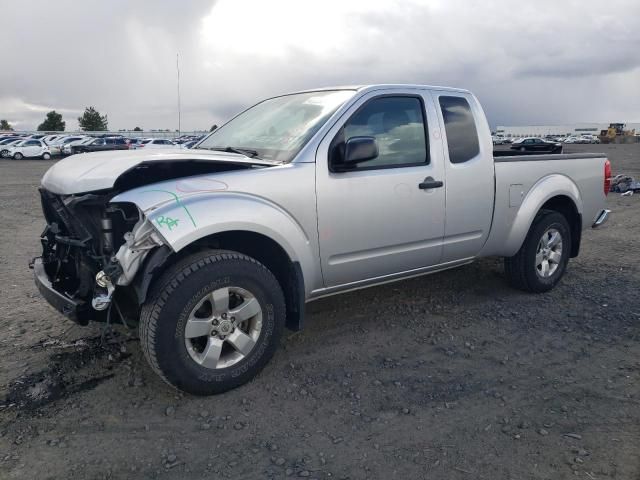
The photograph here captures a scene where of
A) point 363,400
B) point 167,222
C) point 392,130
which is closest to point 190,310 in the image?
point 167,222

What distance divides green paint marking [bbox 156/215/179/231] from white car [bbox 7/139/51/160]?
41160 mm

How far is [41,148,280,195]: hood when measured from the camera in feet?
9.85

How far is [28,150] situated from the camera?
3812cm

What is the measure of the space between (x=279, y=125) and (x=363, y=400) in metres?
2.12

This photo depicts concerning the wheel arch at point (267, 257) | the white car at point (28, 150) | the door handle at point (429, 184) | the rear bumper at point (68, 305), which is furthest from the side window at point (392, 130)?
the white car at point (28, 150)

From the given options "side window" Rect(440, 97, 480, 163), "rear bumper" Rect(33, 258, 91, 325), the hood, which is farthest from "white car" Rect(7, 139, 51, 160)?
"side window" Rect(440, 97, 480, 163)

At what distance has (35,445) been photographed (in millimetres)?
2723

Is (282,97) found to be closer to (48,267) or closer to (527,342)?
(48,267)

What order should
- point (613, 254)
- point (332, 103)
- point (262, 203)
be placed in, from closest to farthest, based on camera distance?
1. point (262, 203)
2. point (332, 103)
3. point (613, 254)

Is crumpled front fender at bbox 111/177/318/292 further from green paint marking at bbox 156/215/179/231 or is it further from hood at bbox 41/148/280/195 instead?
hood at bbox 41/148/280/195

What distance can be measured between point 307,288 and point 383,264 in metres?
0.67

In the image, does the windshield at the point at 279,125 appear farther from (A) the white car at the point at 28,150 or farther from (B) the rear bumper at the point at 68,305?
(A) the white car at the point at 28,150

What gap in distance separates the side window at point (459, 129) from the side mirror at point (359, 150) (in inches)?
39.5

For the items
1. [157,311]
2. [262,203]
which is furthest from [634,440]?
[157,311]
